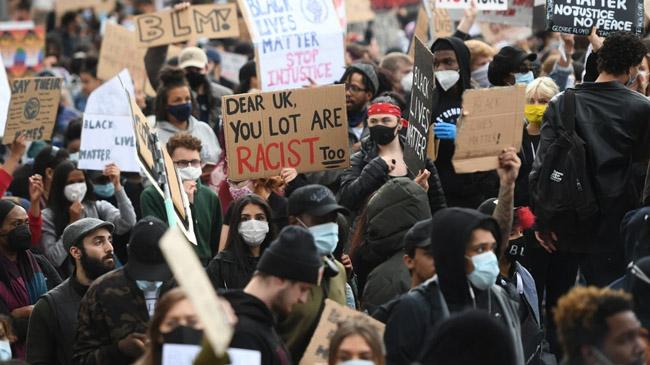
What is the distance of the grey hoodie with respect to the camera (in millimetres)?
11500

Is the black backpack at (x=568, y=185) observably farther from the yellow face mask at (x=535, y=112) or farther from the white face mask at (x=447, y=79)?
the white face mask at (x=447, y=79)

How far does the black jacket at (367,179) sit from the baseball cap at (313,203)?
124 centimetres

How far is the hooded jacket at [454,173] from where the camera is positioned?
1017 cm

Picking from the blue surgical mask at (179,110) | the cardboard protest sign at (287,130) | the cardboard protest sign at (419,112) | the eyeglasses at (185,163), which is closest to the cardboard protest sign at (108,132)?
the blue surgical mask at (179,110)

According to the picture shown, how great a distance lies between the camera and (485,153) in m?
8.30

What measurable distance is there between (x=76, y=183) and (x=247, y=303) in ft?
16.1

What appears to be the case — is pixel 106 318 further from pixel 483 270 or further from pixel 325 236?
pixel 483 270

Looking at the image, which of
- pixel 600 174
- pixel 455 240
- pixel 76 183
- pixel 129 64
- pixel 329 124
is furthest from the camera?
pixel 129 64

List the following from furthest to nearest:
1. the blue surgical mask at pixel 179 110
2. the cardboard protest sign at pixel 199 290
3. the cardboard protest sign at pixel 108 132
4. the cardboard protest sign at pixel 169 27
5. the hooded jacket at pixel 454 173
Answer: the cardboard protest sign at pixel 169 27 < the cardboard protest sign at pixel 108 132 < the blue surgical mask at pixel 179 110 < the hooded jacket at pixel 454 173 < the cardboard protest sign at pixel 199 290

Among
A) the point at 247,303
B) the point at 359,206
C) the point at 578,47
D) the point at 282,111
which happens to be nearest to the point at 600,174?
the point at 359,206

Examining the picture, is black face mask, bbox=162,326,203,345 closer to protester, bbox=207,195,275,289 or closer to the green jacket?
protester, bbox=207,195,275,289

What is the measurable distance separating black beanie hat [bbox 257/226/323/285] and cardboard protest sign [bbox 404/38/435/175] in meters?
2.90

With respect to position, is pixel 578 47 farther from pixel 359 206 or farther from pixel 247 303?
pixel 247 303

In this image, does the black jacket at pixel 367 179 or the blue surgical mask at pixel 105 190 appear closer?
the black jacket at pixel 367 179
